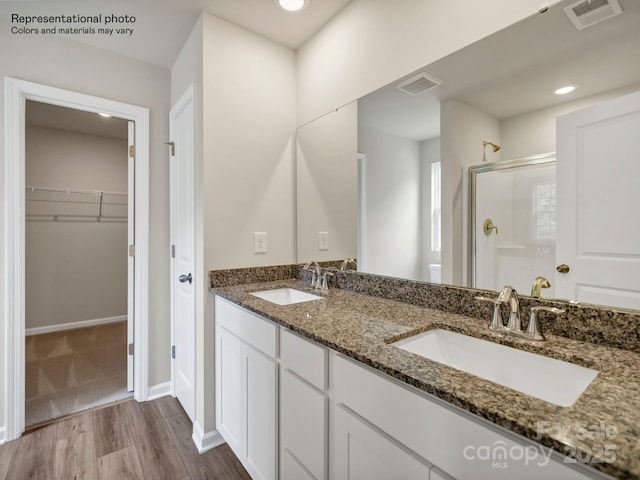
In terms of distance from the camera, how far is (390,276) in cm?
157

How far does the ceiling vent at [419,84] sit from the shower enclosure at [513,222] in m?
0.43

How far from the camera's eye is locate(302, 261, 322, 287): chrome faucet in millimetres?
1869

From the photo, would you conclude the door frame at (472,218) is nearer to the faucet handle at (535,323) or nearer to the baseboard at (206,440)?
the faucet handle at (535,323)

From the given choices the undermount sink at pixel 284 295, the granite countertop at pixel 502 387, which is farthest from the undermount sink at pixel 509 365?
the undermount sink at pixel 284 295

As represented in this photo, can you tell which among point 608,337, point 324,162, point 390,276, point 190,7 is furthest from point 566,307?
point 190,7

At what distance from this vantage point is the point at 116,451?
1751mm

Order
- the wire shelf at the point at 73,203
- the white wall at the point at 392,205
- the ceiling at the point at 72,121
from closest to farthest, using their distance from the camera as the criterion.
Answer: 1. the white wall at the point at 392,205
2. the ceiling at the point at 72,121
3. the wire shelf at the point at 73,203

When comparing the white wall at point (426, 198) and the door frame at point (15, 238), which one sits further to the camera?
the door frame at point (15, 238)

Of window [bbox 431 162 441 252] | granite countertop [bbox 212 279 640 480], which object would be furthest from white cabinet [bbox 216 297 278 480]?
window [bbox 431 162 441 252]

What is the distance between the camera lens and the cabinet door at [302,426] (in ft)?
3.39

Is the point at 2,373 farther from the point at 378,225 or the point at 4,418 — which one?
the point at 378,225

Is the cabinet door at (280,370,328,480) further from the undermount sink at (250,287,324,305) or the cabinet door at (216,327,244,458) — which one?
the undermount sink at (250,287,324,305)

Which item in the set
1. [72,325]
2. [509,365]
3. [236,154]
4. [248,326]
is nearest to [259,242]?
[236,154]

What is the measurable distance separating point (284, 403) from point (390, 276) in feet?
2.45
